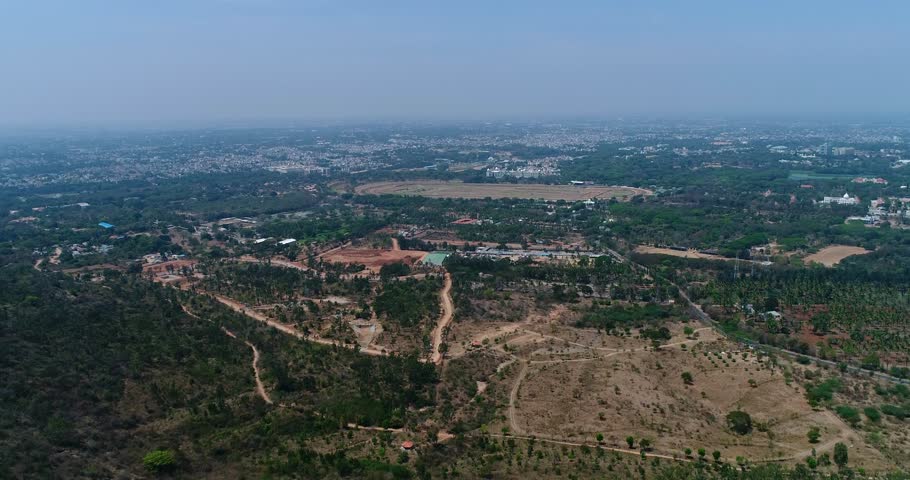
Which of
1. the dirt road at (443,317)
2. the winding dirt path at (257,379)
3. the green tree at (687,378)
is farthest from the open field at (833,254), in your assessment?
the winding dirt path at (257,379)

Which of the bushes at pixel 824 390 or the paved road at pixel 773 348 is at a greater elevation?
the bushes at pixel 824 390

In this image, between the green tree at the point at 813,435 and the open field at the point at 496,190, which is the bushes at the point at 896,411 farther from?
the open field at the point at 496,190

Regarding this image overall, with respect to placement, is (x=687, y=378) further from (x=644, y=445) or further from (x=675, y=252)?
(x=675, y=252)

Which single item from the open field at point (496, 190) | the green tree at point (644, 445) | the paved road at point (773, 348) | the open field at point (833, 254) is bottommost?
the paved road at point (773, 348)

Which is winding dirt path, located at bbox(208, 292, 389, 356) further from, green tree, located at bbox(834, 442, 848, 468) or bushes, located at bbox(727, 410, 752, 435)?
green tree, located at bbox(834, 442, 848, 468)

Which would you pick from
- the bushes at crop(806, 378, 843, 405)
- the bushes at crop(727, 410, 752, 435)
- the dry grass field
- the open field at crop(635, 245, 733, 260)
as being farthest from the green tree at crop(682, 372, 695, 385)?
the open field at crop(635, 245, 733, 260)

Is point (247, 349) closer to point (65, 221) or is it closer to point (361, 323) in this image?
point (361, 323)
